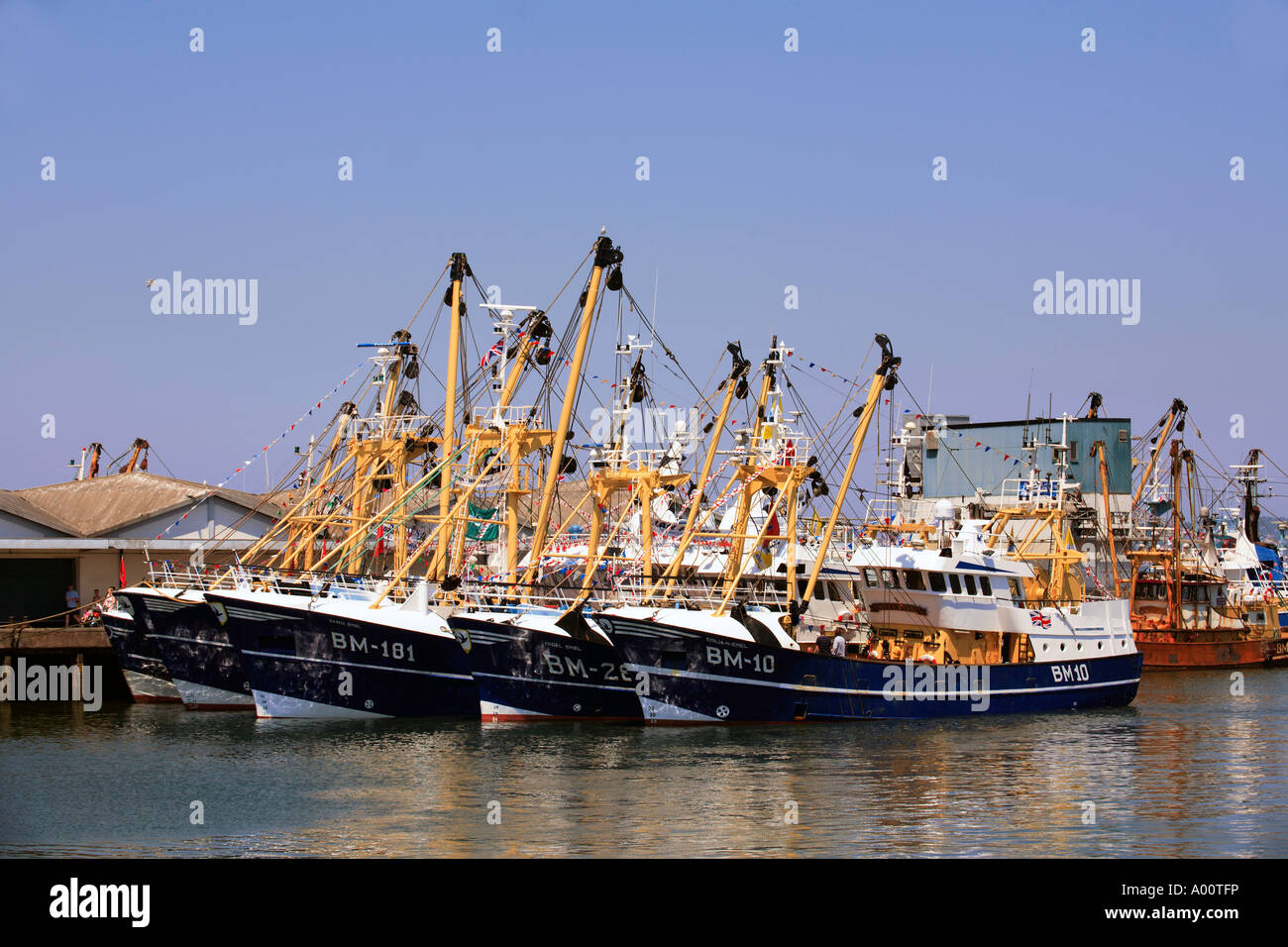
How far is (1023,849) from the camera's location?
2125 centimetres

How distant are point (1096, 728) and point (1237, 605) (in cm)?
3937

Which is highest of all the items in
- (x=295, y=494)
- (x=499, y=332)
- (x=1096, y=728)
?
(x=499, y=332)

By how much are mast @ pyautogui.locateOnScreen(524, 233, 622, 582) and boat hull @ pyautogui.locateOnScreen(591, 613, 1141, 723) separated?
383 centimetres

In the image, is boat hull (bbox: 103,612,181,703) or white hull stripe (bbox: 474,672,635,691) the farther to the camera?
boat hull (bbox: 103,612,181,703)

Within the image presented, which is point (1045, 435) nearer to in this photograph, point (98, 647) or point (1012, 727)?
point (1012, 727)

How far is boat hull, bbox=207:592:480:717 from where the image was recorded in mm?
35781

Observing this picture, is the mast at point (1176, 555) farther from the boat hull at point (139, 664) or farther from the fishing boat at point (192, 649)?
the boat hull at point (139, 664)

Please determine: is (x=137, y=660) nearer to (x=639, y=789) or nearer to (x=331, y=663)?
(x=331, y=663)

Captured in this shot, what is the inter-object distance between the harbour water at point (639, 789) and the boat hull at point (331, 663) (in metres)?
0.85

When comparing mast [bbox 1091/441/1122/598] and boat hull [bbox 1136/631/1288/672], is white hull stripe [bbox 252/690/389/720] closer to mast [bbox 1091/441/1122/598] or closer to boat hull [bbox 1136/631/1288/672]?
boat hull [bbox 1136/631/1288/672]
